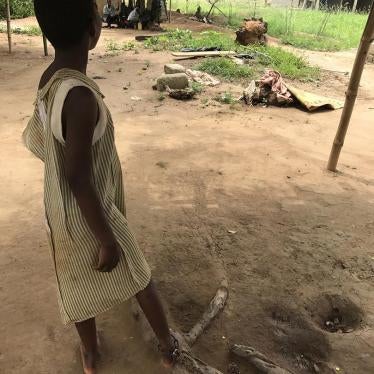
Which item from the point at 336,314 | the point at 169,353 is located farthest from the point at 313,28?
the point at 169,353

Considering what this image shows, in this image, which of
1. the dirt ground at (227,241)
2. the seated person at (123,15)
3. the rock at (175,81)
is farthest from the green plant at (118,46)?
the dirt ground at (227,241)

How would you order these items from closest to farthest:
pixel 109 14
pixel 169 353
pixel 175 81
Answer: pixel 169 353 → pixel 175 81 → pixel 109 14

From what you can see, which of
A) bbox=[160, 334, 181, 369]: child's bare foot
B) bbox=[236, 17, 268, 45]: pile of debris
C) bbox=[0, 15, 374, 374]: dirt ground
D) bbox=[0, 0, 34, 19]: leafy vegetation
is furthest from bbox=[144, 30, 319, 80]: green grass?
bbox=[160, 334, 181, 369]: child's bare foot

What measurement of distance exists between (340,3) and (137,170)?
20816 millimetres

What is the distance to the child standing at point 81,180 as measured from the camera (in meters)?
1.34

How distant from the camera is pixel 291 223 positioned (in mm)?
3438

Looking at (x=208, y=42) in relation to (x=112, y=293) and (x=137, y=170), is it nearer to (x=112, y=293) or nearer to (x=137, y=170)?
(x=137, y=170)

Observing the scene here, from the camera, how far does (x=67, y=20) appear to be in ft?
4.39

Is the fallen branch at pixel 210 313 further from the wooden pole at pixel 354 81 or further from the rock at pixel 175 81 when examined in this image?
the rock at pixel 175 81

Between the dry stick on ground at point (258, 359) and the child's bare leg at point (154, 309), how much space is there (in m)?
0.40

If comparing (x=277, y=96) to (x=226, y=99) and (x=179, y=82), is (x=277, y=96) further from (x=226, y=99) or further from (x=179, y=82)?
(x=179, y=82)

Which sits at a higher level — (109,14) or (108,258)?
(108,258)

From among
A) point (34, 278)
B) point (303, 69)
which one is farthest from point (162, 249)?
point (303, 69)

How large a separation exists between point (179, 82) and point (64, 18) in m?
6.00
